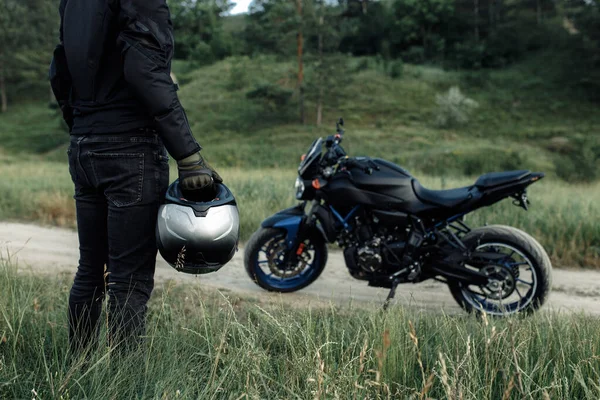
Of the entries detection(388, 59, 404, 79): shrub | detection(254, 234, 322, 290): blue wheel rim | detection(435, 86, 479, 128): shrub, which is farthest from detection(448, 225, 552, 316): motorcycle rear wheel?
detection(388, 59, 404, 79): shrub

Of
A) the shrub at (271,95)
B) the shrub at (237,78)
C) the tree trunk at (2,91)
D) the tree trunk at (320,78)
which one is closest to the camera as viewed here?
the tree trunk at (320,78)

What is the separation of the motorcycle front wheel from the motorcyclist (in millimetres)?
2435

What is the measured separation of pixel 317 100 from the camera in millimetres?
40406

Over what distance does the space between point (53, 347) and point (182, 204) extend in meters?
0.96

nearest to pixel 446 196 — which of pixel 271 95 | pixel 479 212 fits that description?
pixel 479 212

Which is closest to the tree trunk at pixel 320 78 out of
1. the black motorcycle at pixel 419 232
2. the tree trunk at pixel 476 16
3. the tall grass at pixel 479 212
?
the tree trunk at pixel 476 16

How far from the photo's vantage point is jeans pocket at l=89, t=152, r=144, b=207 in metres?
2.90

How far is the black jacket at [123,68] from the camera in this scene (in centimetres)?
278

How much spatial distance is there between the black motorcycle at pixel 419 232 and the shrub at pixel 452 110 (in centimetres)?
3479

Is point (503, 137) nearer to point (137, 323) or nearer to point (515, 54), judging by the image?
point (515, 54)

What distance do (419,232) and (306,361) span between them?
243 centimetres

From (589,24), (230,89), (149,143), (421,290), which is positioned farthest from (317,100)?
(149,143)

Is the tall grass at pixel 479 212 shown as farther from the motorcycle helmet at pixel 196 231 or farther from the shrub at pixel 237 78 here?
the shrub at pixel 237 78

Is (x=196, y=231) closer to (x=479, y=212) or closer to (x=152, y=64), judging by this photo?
(x=152, y=64)
